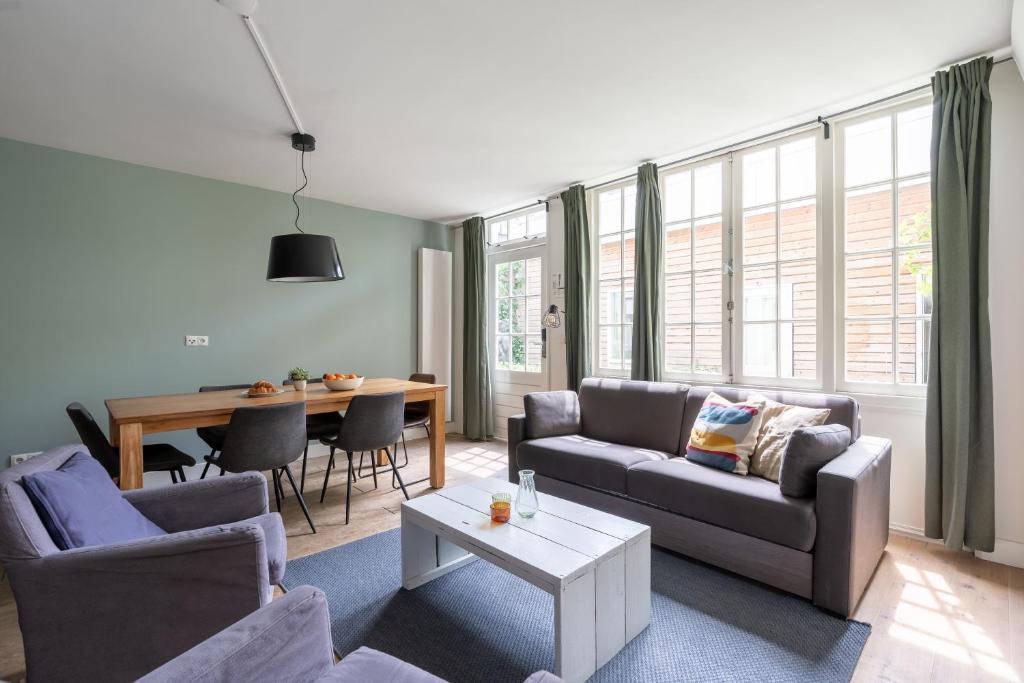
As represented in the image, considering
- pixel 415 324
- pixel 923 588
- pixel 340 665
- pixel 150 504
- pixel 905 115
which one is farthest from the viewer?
pixel 415 324

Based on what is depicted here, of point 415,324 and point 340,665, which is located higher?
point 415,324

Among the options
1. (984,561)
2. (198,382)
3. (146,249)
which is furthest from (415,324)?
(984,561)

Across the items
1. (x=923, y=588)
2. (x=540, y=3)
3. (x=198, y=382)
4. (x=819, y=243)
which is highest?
(x=540, y=3)

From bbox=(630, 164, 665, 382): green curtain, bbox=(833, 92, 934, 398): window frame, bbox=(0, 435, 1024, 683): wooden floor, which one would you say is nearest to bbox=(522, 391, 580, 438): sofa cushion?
bbox=(630, 164, 665, 382): green curtain

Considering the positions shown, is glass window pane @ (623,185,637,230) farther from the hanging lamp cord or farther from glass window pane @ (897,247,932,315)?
the hanging lamp cord

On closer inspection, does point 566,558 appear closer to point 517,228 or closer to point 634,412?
point 634,412

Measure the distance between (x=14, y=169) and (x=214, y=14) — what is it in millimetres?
2576

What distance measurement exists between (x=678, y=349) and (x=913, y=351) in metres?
1.45

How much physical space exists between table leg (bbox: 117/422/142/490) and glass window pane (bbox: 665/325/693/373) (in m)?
3.48

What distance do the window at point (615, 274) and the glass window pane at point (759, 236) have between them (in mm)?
924

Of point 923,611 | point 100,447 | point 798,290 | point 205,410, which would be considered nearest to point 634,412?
point 798,290

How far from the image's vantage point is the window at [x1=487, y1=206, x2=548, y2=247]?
16.6ft

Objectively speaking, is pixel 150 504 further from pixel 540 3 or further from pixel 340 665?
pixel 540 3

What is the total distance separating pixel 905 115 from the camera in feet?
9.50
